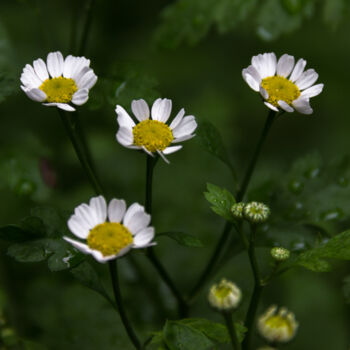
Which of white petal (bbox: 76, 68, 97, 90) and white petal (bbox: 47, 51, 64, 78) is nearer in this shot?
white petal (bbox: 76, 68, 97, 90)

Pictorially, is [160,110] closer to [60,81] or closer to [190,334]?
[60,81]

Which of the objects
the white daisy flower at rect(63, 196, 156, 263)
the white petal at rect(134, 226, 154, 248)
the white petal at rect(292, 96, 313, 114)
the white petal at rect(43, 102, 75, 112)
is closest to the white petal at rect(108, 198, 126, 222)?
the white daisy flower at rect(63, 196, 156, 263)

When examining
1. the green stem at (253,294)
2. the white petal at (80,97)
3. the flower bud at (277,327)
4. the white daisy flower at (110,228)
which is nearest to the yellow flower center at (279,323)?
the flower bud at (277,327)

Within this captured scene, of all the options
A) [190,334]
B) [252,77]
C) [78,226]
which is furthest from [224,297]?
[252,77]

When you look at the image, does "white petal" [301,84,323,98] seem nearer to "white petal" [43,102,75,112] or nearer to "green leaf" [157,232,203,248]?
"green leaf" [157,232,203,248]

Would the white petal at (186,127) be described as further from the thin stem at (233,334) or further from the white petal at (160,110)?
the thin stem at (233,334)
